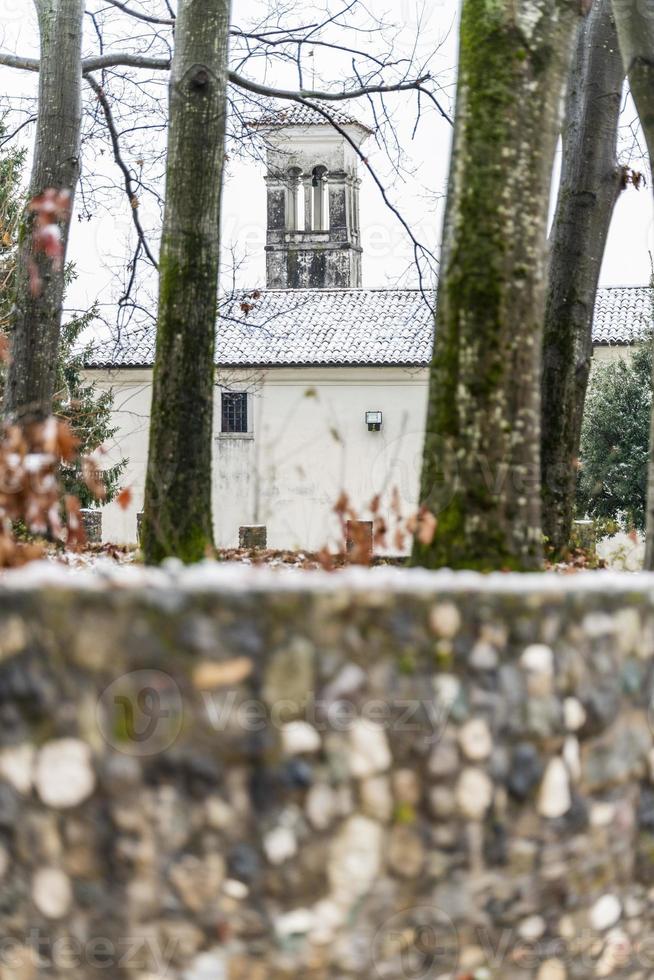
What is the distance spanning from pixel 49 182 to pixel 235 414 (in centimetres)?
2612

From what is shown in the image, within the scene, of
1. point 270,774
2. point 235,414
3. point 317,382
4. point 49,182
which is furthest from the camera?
point 235,414

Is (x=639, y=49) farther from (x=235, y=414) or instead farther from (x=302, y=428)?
(x=235, y=414)

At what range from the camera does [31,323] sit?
9992 mm

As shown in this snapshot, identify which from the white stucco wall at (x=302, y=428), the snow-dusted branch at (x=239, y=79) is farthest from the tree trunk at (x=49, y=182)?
the white stucco wall at (x=302, y=428)

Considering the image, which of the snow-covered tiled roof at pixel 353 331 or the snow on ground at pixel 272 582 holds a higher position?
the snow-covered tiled roof at pixel 353 331

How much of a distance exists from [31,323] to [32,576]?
25.2ft

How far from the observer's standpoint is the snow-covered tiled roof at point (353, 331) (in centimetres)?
3400

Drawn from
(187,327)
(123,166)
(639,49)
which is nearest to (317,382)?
(123,166)

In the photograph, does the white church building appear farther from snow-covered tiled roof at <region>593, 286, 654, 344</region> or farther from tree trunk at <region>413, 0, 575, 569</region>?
tree trunk at <region>413, 0, 575, 569</region>

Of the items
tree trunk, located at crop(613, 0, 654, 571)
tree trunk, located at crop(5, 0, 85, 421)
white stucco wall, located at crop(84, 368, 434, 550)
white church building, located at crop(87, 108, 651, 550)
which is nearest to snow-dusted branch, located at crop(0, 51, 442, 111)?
tree trunk, located at crop(5, 0, 85, 421)

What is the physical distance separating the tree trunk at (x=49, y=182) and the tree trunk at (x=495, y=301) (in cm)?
619

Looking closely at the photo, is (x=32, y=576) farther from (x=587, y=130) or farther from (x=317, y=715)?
(x=587, y=130)

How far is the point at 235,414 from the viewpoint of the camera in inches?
1427

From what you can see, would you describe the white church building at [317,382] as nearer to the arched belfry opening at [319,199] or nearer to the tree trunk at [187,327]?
the arched belfry opening at [319,199]
